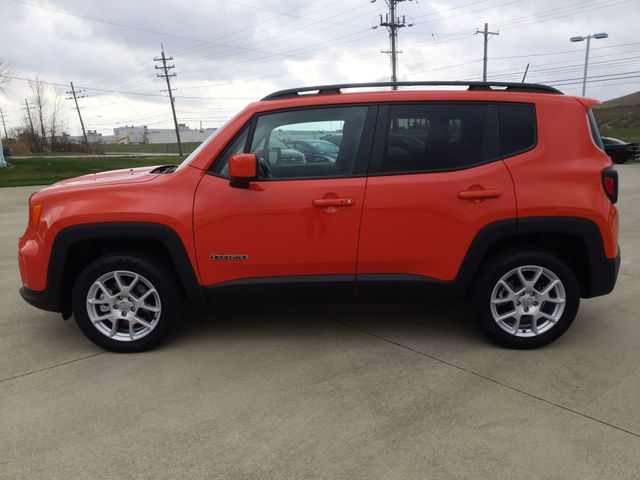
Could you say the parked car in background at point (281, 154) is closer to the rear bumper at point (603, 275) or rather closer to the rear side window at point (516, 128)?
the rear side window at point (516, 128)

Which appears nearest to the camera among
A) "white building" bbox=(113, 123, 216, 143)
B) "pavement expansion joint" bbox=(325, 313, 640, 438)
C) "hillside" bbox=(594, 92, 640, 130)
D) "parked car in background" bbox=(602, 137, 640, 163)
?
"pavement expansion joint" bbox=(325, 313, 640, 438)

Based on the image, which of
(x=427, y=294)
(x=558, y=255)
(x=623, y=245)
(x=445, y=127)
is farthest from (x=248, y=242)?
(x=623, y=245)

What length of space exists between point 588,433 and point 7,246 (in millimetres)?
7656

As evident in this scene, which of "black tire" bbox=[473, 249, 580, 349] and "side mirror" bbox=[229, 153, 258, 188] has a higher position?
"side mirror" bbox=[229, 153, 258, 188]

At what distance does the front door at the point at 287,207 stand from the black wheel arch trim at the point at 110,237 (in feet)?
0.39

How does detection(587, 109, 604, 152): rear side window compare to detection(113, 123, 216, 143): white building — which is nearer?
detection(587, 109, 604, 152): rear side window

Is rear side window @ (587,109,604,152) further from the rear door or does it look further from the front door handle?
the front door handle

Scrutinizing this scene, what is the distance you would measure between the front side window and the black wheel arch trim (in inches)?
23.7

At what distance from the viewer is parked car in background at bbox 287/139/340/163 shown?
354 cm

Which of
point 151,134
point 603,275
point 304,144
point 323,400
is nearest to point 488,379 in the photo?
point 323,400

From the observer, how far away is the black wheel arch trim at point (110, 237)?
3.47 meters

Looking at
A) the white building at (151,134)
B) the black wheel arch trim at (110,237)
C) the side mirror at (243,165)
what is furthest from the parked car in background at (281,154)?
the white building at (151,134)

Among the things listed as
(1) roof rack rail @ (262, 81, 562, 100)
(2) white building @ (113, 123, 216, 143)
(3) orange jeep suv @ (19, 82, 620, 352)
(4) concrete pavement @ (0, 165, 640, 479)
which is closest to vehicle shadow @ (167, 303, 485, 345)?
(4) concrete pavement @ (0, 165, 640, 479)

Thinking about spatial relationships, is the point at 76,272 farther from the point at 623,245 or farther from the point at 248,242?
the point at 623,245
